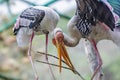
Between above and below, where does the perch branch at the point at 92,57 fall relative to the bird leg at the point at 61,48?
below

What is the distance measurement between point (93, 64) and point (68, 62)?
0.18 ft

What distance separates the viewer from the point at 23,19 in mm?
640

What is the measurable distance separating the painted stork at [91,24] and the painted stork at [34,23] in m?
0.02

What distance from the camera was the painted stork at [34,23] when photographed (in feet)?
2.07

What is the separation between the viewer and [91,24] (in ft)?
2.06

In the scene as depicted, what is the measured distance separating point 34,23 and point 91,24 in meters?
0.09

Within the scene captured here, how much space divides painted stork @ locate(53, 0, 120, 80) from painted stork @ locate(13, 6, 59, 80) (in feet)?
0.06

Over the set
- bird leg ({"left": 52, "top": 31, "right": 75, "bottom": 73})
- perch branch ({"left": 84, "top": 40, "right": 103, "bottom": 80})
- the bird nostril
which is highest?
the bird nostril

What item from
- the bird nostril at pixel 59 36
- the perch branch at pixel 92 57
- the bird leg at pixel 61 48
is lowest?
the perch branch at pixel 92 57

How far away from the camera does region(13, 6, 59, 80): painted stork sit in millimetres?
632

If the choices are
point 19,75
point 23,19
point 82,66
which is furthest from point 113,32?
point 19,75

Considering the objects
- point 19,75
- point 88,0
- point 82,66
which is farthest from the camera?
point 19,75

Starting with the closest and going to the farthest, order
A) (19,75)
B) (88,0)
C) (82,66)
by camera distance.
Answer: (88,0)
(82,66)
(19,75)

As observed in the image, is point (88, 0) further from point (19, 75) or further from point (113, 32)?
point (19, 75)
